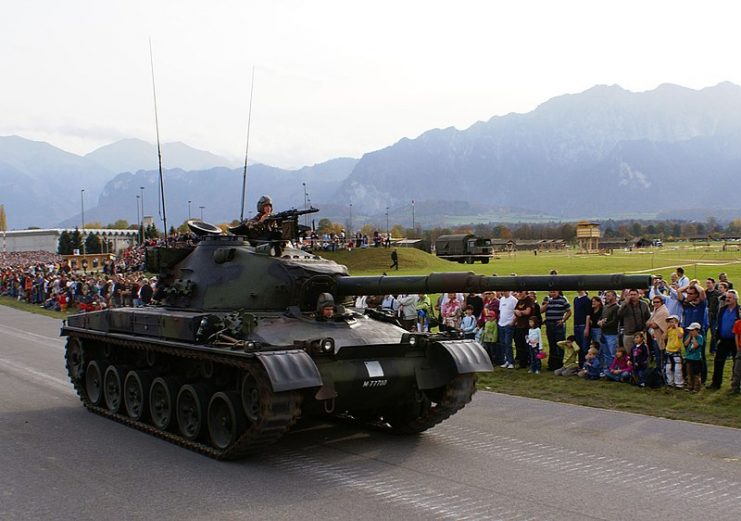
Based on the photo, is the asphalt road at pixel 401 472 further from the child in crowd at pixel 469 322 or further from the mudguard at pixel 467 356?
the child in crowd at pixel 469 322

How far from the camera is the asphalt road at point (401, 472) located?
27.2ft

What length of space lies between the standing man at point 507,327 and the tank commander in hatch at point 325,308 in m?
7.61

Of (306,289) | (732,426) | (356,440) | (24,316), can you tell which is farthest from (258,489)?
(24,316)

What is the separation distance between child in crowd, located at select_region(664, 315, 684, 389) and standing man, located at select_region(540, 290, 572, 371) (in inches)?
117

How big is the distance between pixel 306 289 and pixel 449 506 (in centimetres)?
458

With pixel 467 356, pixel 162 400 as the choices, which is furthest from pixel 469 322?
pixel 162 400

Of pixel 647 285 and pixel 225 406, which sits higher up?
pixel 647 285

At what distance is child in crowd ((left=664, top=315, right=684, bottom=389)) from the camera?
14.8 m

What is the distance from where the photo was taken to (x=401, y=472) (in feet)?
32.3

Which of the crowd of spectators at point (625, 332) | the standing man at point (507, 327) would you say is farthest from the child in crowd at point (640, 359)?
the standing man at point (507, 327)

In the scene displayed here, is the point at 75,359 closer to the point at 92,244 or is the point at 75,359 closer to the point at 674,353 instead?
the point at 674,353

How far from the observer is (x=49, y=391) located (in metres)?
16.4

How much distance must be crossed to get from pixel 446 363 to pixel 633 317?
18.9ft

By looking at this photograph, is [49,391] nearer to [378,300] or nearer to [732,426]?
[378,300]
